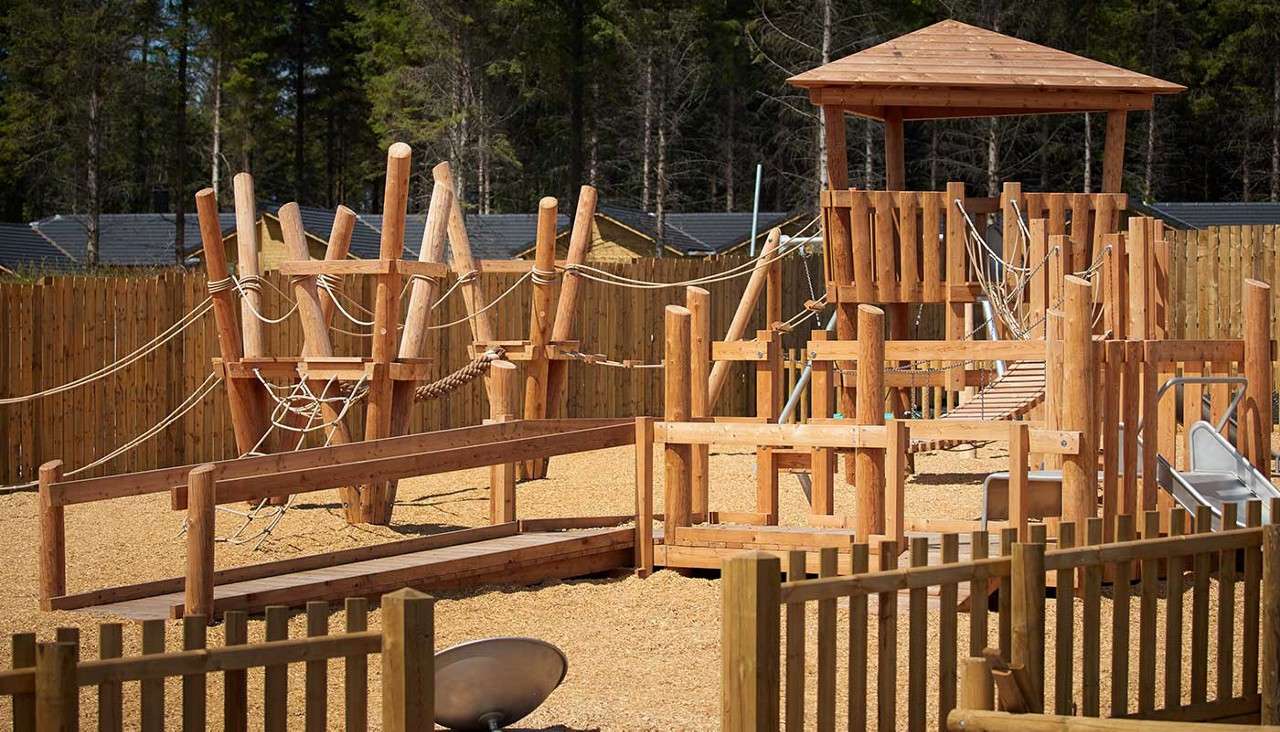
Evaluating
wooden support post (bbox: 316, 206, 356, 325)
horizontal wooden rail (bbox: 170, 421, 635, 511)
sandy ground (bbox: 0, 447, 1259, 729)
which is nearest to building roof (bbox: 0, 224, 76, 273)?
sandy ground (bbox: 0, 447, 1259, 729)

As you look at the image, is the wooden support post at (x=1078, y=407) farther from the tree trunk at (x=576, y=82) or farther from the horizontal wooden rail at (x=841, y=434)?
the tree trunk at (x=576, y=82)

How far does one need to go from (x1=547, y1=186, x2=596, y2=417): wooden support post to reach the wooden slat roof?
7.34 ft

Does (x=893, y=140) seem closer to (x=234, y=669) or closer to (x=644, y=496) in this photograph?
(x=644, y=496)

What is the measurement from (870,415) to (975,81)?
20.6ft

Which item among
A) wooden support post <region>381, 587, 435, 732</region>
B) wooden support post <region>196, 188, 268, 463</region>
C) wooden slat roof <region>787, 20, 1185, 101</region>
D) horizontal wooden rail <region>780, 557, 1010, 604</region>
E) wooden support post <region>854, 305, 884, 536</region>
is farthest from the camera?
wooden slat roof <region>787, 20, 1185, 101</region>

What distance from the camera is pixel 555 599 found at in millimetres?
9242

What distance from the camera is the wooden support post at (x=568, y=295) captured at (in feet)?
47.3

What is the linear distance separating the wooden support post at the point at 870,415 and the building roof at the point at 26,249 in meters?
32.7

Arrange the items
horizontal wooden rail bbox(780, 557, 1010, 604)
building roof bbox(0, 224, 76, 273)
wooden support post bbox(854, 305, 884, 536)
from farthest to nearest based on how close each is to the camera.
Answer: building roof bbox(0, 224, 76, 273) → wooden support post bbox(854, 305, 884, 536) → horizontal wooden rail bbox(780, 557, 1010, 604)

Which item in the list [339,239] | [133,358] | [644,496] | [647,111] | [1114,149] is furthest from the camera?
[647,111]

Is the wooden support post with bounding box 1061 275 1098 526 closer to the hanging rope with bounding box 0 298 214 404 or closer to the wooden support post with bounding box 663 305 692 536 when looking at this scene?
the wooden support post with bounding box 663 305 692 536

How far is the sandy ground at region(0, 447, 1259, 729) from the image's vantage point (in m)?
6.89

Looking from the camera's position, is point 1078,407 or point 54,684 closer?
point 54,684

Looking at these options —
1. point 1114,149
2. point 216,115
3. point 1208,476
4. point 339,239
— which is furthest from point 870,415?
point 216,115
